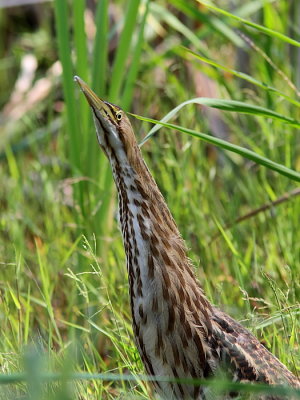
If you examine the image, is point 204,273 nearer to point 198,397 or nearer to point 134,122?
point 198,397

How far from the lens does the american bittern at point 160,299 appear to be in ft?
6.60

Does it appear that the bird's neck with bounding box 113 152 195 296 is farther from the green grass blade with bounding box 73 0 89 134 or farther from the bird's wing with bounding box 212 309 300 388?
the green grass blade with bounding box 73 0 89 134

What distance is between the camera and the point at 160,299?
2027 mm

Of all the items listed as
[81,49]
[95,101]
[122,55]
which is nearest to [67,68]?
[81,49]

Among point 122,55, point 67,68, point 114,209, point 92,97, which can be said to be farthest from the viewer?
point 114,209

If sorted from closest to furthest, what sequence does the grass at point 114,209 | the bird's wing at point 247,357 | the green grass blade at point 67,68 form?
the bird's wing at point 247,357, the grass at point 114,209, the green grass blade at point 67,68

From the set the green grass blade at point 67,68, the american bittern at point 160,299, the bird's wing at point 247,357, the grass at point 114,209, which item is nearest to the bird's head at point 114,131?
the american bittern at point 160,299

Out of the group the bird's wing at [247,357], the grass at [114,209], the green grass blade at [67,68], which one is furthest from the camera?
the green grass blade at [67,68]

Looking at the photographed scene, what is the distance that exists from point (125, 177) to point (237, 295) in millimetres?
735

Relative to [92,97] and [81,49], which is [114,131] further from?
[81,49]

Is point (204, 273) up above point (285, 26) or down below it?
below

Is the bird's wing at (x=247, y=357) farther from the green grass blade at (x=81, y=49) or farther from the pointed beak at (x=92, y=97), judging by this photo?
the green grass blade at (x=81, y=49)

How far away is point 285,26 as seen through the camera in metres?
3.35

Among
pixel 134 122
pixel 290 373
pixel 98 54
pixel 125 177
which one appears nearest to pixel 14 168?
pixel 134 122
